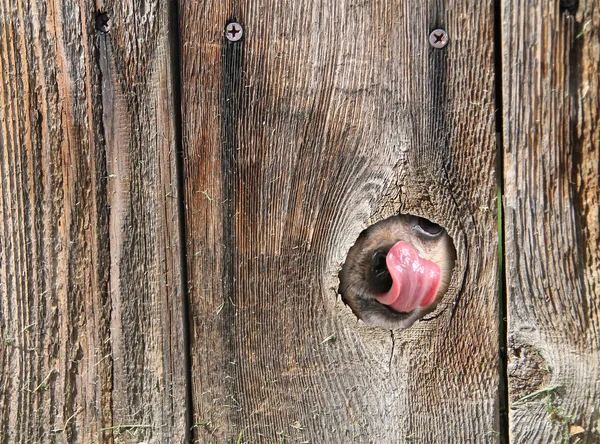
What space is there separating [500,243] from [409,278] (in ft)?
0.71

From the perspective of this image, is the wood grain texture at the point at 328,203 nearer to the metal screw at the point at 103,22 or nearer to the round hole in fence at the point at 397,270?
the round hole in fence at the point at 397,270

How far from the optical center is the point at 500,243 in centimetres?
135

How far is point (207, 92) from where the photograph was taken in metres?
1.37

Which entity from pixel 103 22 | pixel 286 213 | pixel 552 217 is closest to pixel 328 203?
pixel 286 213

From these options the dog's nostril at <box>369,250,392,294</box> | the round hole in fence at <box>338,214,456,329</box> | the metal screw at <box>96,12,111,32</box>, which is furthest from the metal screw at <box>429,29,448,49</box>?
the metal screw at <box>96,12,111,32</box>

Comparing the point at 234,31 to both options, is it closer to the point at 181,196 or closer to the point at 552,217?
the point at 181,196

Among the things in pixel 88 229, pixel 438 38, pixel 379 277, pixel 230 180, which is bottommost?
pixel 379 277

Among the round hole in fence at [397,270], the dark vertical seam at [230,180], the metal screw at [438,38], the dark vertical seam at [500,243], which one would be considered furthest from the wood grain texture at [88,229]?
the dark vertical seam at [500,243]

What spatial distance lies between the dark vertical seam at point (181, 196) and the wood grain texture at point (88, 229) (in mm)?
12

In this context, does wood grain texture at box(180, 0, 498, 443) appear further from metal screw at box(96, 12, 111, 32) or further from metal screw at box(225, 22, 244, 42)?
metal screw at box(96, 12, 111, 32)

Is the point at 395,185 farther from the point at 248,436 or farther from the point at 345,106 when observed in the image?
the point at 248,436

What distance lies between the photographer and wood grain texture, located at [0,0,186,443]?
1358 millimetres

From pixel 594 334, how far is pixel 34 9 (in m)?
1.41

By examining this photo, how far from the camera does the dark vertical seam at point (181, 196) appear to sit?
4.48ft
